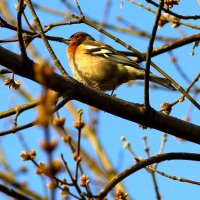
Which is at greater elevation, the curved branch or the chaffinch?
the chaffinch

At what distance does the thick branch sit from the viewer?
8.78 ft

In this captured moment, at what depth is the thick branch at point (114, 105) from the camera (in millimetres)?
2676

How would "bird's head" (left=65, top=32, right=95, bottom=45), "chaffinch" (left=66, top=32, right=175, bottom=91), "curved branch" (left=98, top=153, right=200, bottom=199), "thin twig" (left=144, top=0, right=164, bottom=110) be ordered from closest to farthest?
"curved branch" (left=98, top=153, right=200, bottom=199) → "thin twig" (left=144, top=0, right=164, bottom=110) → "chaffinch" (left=66, top=32, right=175, bottom=91) → "bird's head" (left=65, top=32, right=95, bottom=45)

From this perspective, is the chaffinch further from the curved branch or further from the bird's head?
the curved branch

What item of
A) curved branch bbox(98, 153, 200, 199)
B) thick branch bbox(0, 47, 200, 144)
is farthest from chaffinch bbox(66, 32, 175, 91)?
curved branch bbox(98, 153, 200, 199)

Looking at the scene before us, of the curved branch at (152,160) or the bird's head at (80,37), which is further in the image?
the bird's head at (80,37)

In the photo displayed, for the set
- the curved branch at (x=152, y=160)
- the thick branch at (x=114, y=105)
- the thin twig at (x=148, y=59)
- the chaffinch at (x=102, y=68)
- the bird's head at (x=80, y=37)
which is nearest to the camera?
the curved branch at (x=152, y=160)

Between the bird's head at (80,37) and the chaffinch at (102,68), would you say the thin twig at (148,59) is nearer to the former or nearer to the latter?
the chaffinch at (102,68)

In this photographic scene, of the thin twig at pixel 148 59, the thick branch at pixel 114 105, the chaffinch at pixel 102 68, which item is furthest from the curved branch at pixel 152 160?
Answer: the chaffinch at pixel 102 68

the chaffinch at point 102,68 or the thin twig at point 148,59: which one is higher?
the chaffinch at point 102,68

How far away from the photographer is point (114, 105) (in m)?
2.88

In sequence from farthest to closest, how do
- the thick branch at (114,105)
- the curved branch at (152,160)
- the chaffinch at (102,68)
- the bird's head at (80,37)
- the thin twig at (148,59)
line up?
the bird's head at (80,37) → the chaffinch at (102,68) → the thick branch at (114,105) → the thin twig at (148,59) → the curved branch at (152,160)

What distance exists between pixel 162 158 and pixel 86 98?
564mm

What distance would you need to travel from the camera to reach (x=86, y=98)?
9.13 ft
